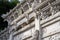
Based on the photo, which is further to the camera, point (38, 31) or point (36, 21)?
point (36, 21)

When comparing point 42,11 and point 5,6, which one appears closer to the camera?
point 42,11

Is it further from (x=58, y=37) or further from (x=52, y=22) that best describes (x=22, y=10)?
(x=58, y=37)

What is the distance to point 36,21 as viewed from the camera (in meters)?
4.73

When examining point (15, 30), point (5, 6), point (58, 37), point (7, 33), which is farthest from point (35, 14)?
point (5, 6)

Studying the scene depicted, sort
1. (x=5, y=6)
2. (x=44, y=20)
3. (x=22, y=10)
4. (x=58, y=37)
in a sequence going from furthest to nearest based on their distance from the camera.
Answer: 1. (x=5, y=6)
2. (x=22, y=10)
3. (x=44, y=20)
4. (x=58, y=37)

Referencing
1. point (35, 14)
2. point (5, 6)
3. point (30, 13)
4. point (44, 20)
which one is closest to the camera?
point (44, 20)

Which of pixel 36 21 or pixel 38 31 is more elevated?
pixel 36 21

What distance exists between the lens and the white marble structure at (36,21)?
13.4 feet

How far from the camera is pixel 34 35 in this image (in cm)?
459

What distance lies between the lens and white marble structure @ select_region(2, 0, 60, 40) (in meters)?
4.07

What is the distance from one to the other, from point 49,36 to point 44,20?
19.3 inches

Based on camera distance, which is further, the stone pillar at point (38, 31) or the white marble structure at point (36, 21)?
the stone pillar at point (38, 31)

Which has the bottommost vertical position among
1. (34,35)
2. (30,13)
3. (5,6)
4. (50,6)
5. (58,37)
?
(58,37)

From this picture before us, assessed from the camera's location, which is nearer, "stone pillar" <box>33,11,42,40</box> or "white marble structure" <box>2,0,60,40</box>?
"white marble structure" <box>2,0,60,40</box>
